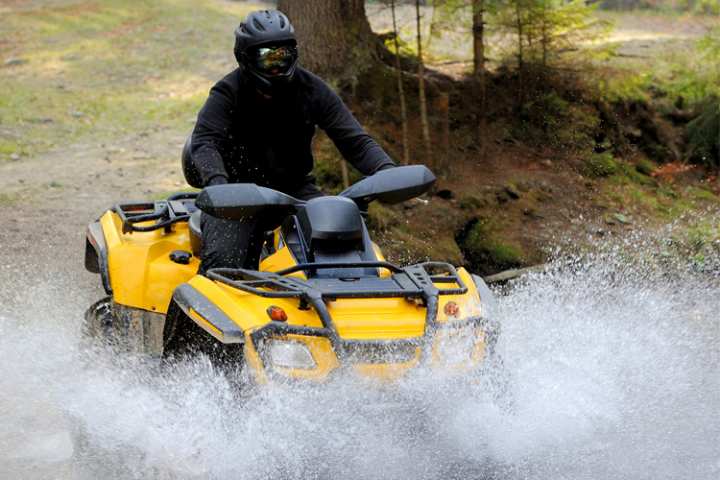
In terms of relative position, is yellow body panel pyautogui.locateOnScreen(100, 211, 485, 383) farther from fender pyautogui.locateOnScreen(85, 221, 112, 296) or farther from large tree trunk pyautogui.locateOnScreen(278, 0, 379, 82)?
large tree trunk pyautogui.locateOnScreen(278, 0, 379, 82)

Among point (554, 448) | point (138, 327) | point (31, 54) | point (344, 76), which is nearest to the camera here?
point (554, 448)

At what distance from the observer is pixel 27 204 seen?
11.3 meters

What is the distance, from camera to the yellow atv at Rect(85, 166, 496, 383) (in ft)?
13.6

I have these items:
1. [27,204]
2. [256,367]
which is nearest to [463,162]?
[27,204]

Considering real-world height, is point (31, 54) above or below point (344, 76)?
below

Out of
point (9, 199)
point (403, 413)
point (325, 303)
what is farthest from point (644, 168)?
point (403, 413)

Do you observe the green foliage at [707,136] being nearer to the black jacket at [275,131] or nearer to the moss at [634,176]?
the moss at [634,176]

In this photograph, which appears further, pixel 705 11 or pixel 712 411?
pixel 705 11

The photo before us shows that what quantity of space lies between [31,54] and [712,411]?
19.4m

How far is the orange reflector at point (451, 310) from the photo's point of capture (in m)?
4.48

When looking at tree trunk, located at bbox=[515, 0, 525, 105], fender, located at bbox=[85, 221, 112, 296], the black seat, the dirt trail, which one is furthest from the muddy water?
tree trunk, located at bbox=[515, 0, 525, 105]

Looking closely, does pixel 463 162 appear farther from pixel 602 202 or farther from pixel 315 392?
pixel 315 392

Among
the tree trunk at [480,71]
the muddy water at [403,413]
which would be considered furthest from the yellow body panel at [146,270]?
the tree trunk at [480,71]

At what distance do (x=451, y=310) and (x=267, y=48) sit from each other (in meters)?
1.84
